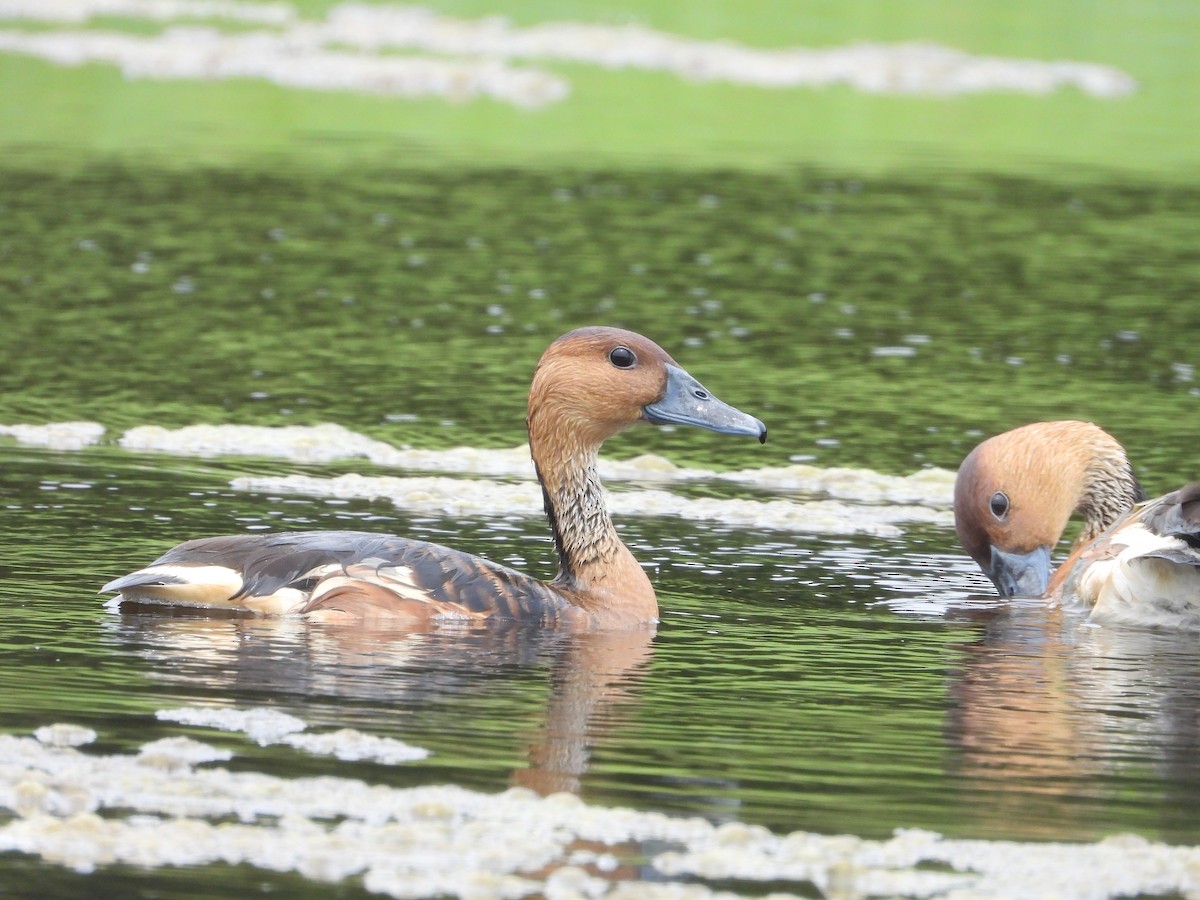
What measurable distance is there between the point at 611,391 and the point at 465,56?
44045mm

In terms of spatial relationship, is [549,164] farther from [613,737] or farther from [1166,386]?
[613,737]

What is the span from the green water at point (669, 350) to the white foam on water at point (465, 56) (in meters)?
2.97

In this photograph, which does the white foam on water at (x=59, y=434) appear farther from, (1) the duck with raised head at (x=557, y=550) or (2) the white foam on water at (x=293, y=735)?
(2) the white foam on water at (x=293, y=735)

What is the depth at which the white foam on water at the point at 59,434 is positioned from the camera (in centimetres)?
1514

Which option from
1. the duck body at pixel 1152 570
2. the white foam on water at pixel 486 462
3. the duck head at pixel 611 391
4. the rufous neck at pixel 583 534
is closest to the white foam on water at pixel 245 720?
the rufous neck at pixel 583 534

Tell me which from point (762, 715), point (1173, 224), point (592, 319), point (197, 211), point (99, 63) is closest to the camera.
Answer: point (762, 715)

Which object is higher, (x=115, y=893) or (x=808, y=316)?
(x=808, y=316)

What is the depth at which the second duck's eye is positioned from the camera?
439 inches

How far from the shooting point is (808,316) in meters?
23.3

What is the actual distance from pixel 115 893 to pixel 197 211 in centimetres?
2316

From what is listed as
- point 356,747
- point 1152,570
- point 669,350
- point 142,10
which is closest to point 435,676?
point 356,747

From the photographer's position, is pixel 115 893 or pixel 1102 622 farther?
pixel 1102 622

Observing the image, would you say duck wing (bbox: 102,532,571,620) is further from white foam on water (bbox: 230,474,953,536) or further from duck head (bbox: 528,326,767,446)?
white foam on water (bbox: 230,474,953,536)

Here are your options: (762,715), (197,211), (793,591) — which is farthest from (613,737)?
(197,211)
